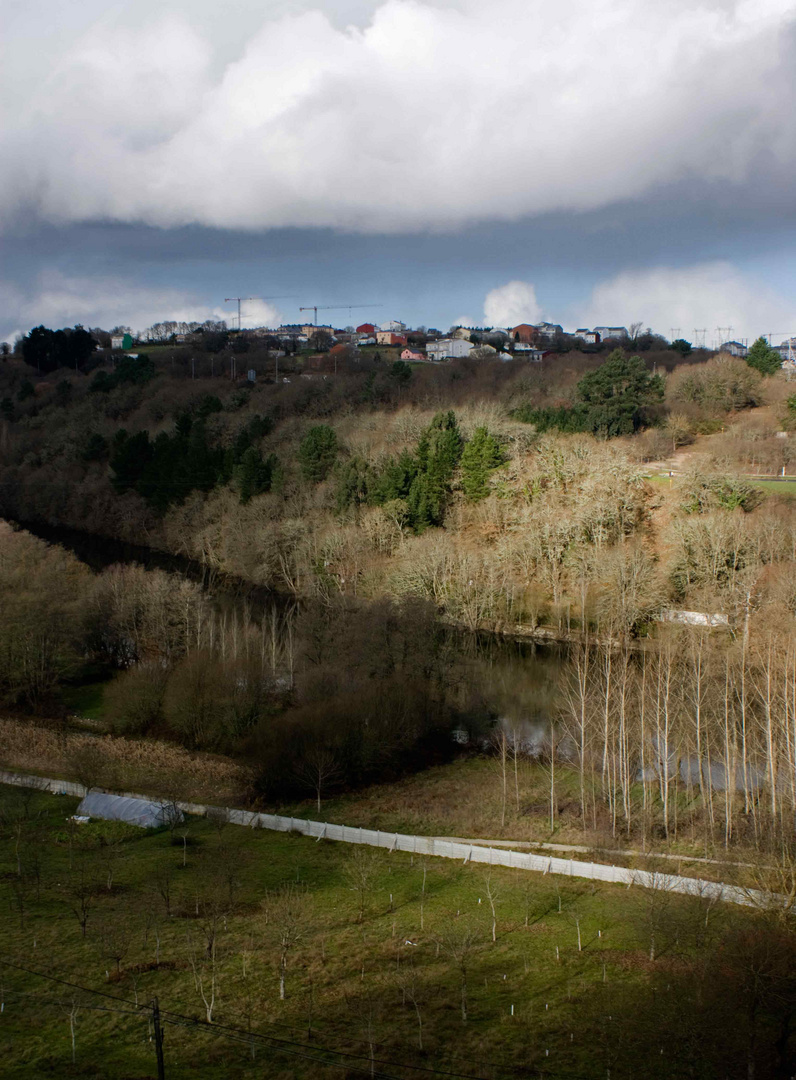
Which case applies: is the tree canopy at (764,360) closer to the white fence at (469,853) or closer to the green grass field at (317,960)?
the white fence at (469,853)

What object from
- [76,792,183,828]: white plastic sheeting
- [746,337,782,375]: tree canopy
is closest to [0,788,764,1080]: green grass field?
[76,792,183,828]: white plastic sheeting

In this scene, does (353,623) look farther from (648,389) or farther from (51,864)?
(648,389)

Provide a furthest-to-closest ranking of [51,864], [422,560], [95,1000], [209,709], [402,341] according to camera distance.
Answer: [402,341]
[422,560]
[209,709]
[51,864]
[95,1000]

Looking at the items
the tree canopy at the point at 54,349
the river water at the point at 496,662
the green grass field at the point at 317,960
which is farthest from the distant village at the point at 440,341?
the green grass field at the point at 317,960

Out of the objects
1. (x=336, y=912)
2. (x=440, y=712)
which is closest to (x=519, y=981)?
(x=336, y=912)

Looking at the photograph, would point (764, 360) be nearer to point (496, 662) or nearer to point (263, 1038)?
point (496, 662)

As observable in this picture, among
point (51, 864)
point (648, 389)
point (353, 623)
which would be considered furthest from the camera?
point (648, 389)

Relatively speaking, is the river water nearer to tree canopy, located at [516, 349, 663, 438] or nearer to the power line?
the power line
